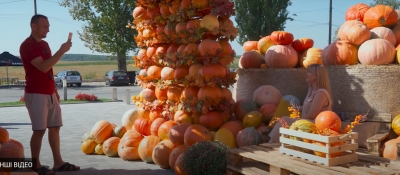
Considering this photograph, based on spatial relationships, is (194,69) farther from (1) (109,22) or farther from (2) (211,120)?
(1) (109,22)

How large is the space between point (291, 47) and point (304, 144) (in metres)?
3.32

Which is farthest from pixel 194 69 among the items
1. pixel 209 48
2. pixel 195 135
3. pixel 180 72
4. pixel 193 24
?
pixel 195 135

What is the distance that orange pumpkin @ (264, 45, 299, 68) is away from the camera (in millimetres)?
6617

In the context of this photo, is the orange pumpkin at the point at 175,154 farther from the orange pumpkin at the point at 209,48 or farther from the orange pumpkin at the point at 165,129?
the orange pumpkin at the point at 209,48

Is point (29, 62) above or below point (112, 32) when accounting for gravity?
below

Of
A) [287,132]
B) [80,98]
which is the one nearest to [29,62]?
[287,132]

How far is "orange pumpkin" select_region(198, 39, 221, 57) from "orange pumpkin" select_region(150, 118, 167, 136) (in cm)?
119

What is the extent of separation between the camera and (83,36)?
34.4m

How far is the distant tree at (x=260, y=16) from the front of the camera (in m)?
27.7

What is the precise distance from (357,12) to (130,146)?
12.7 feet

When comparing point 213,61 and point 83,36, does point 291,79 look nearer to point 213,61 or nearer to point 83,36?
point 213,61

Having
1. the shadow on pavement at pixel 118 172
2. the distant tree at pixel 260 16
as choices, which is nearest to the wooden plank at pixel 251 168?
the shadow on pavement at pixel 118 172

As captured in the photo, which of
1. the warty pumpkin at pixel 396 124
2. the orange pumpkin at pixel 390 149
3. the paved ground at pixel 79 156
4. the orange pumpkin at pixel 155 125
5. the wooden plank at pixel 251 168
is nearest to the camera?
the wooden plank at pixel 251 168

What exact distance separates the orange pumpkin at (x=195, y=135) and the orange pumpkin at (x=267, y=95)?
46.6 inches
